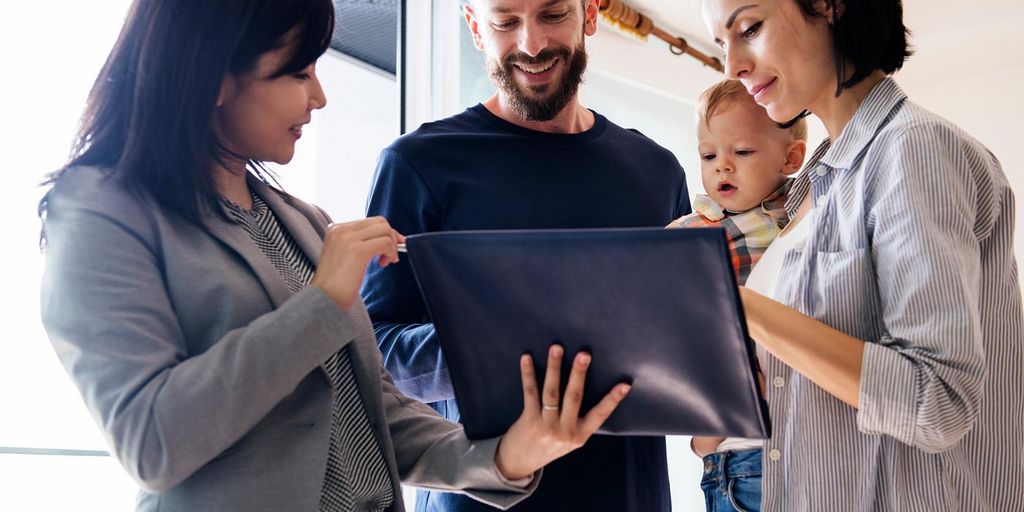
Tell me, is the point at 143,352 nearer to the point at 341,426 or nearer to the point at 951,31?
the point at 341,426

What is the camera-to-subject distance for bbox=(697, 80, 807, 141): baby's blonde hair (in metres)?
1.86

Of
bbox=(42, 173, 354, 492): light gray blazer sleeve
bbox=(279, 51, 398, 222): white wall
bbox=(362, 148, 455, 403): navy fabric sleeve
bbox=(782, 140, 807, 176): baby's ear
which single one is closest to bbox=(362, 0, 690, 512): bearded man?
bbox=(362, 148, 455, 403): navy fabric sleeve

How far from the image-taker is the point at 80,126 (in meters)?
0.97

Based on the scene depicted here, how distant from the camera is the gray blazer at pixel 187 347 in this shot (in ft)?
2.77

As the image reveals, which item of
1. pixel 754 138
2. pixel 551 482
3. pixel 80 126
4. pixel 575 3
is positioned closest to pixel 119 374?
pixel 80 126

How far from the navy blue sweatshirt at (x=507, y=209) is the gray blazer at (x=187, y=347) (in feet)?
1.54

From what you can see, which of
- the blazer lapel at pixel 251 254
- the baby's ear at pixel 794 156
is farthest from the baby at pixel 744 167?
the blazer lapel at pixel 251 254

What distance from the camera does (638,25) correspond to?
11.2 ft

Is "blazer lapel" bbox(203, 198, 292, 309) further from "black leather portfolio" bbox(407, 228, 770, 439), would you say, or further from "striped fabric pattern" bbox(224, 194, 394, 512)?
"black leather portfolio" bbox(407, 228, 770, 439)

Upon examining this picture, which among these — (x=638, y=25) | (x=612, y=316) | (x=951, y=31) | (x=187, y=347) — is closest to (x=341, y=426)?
(x=187, y=347)

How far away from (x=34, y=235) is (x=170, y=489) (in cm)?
97

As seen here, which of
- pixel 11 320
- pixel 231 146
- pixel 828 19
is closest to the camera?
pixel 231 146

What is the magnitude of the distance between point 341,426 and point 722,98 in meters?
1.17

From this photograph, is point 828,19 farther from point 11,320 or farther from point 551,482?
point 11,320
